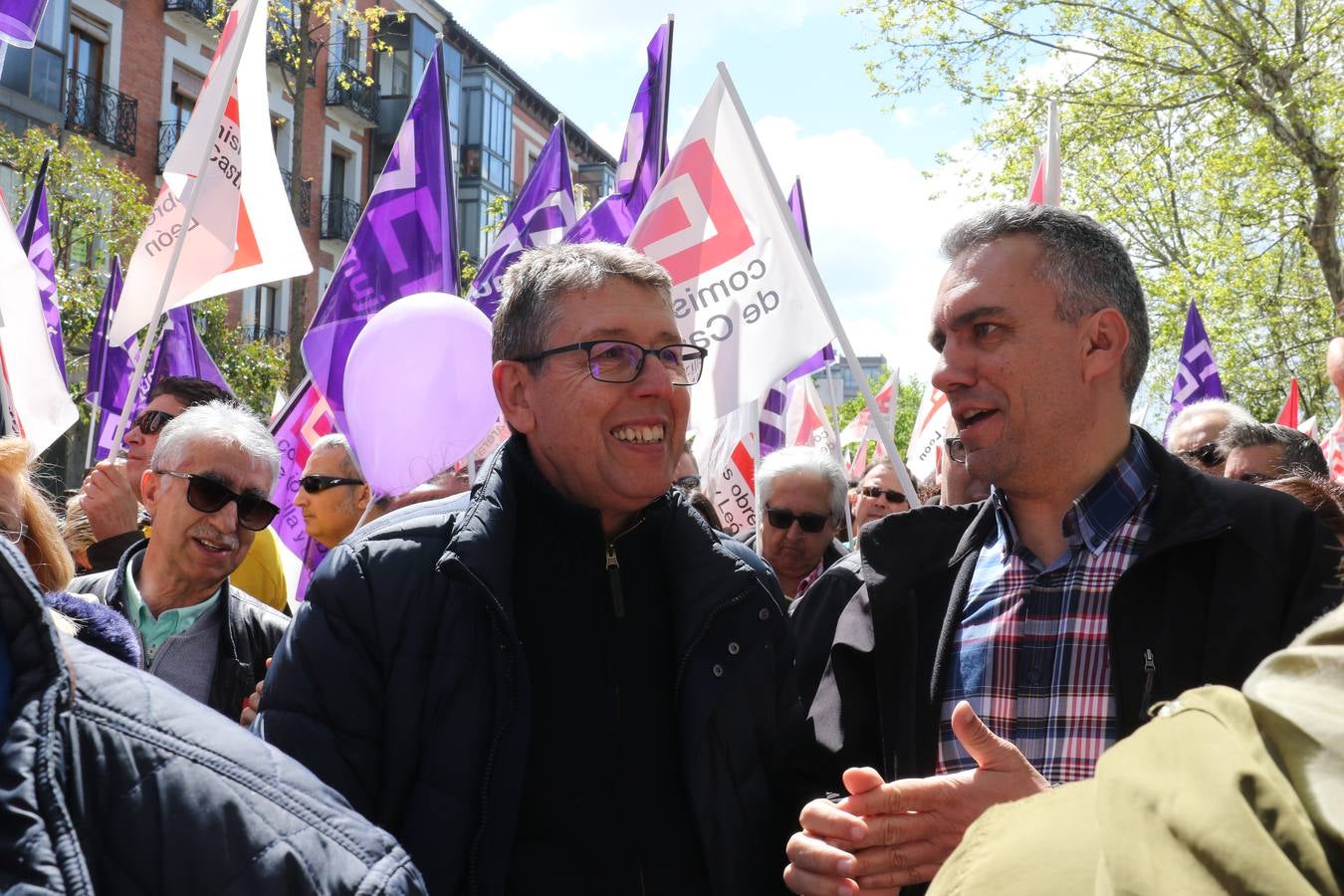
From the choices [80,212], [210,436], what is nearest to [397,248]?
[210,436]

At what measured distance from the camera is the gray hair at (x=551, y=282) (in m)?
2.57

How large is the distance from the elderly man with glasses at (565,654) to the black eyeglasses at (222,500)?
55.5 inches

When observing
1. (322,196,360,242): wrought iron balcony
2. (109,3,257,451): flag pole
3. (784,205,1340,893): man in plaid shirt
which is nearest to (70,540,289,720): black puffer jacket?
(784,205,1340,893): man in plaid shirt

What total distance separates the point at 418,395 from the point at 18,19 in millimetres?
1743

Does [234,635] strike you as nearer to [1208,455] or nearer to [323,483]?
[323,483]

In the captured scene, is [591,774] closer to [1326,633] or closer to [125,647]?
[125,647]

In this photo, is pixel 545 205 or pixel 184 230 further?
pixel 545 205

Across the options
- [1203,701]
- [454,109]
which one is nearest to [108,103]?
[454,109]

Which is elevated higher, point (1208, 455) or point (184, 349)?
point (184, 349)

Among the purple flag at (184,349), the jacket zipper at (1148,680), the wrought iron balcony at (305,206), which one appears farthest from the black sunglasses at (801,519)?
the wrought iron balcony at (305,206)

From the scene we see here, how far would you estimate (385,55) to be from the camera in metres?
33.4

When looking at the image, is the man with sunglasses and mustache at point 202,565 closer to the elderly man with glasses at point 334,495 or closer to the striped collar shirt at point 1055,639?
the elderly man with glasses at point 334,495

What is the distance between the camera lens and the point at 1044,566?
2.39 meters

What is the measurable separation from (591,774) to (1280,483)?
6.56 feet
